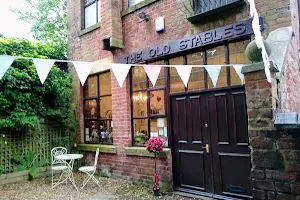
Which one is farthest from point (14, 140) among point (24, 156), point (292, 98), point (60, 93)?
point (292, 98)

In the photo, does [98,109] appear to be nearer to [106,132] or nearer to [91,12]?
[106,132]

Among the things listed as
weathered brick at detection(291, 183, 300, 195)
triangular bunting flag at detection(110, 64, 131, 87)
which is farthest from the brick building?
triangular bunting flag at detection(110, 64, 131, 87)

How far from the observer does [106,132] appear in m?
6.95

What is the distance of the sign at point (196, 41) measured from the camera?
4.37 meters

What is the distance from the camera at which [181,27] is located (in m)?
5.29

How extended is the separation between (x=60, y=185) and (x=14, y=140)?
1880 mm

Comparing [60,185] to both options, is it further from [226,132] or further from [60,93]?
[226,132]

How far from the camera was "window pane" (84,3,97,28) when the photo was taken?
7.46 m

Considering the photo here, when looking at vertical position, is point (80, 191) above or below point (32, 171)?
below

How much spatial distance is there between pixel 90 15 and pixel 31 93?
298 cm

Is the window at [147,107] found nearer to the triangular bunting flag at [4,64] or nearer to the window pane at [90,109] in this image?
the window pane at [90,109]

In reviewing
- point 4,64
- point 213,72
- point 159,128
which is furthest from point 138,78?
point 4,64

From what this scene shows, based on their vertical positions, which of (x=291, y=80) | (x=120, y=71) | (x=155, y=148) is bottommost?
(x=155, y=148)

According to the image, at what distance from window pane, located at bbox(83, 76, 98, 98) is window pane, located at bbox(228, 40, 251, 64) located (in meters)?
4.20
